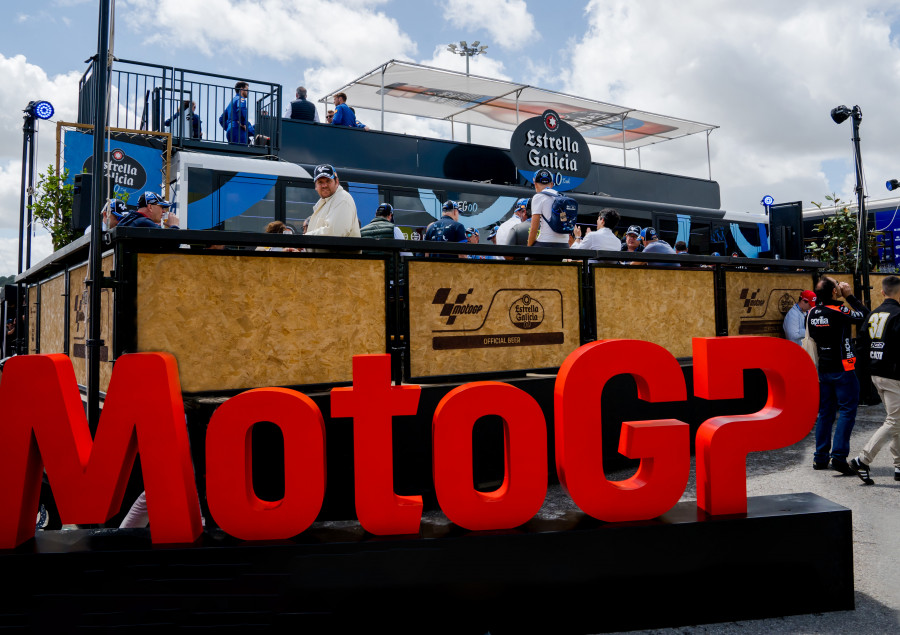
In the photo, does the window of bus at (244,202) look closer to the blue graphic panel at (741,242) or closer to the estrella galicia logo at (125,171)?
the estrella galicia logo at (125,171)

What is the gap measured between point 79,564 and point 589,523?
2505 millimetres

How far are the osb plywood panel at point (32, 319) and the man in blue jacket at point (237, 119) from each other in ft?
21.2

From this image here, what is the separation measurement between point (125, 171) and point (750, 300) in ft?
33.3

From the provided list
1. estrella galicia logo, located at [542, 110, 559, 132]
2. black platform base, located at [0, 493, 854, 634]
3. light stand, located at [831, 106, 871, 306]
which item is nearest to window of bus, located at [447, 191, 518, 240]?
estrella galicia logo, located at [542, 110, 559, 132]

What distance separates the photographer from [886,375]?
6035 mm

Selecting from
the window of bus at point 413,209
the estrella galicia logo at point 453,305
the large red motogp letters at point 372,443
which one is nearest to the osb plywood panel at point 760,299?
the estrella galicia logo at point 453,305

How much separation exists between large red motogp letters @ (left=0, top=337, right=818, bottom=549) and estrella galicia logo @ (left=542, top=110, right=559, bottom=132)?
10943 mm

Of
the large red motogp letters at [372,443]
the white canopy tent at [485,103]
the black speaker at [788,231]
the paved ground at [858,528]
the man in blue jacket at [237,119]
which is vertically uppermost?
the white canopy tent at [485,103]

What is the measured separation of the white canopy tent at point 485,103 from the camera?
16406 mm

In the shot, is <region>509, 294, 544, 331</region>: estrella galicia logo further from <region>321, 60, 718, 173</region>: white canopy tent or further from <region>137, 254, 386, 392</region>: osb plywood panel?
<region>321, 60, 718, 173</region>: white canopy tent

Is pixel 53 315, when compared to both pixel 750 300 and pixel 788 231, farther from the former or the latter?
pixel 788 231

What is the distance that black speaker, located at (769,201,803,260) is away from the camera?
12070mm

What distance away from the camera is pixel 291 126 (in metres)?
13.2

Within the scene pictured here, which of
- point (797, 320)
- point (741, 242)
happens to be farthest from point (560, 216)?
point (741, 242)
